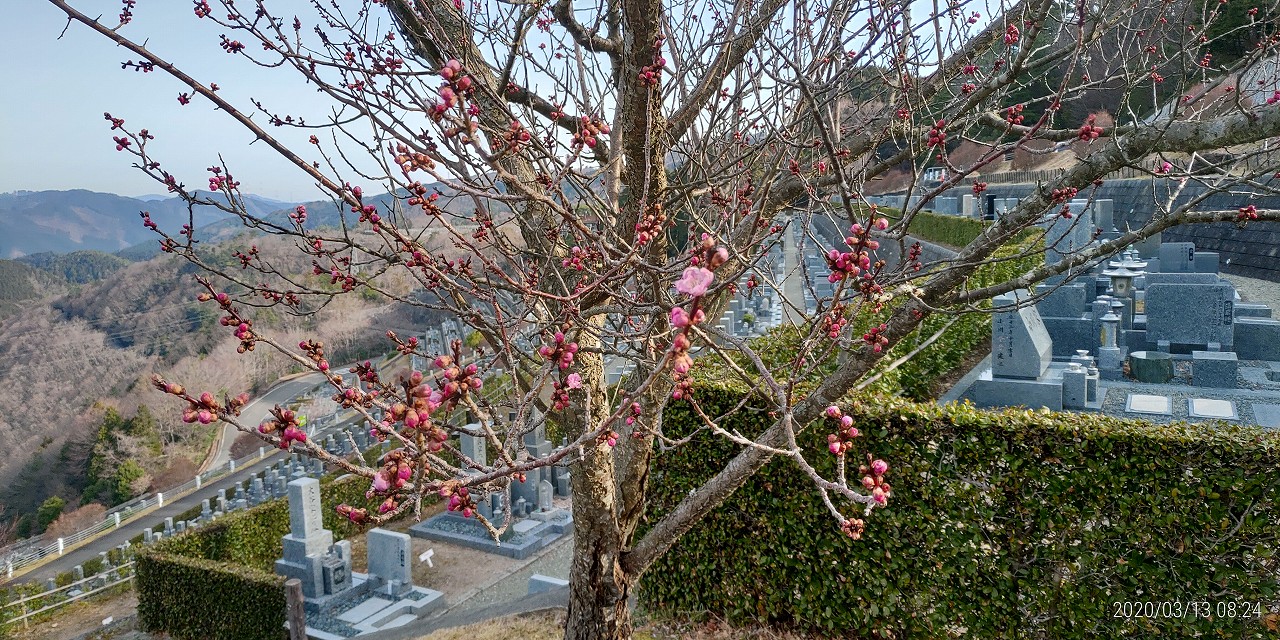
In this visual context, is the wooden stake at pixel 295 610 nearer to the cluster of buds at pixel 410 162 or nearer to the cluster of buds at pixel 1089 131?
the cluster of buds at pixel 410 162

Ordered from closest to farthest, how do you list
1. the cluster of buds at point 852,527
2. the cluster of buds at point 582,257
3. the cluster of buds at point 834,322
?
1. the cluster of buds at point 852,527
2. the cluster of buds at point 834,322
3. the cluster of buds at point 582,257

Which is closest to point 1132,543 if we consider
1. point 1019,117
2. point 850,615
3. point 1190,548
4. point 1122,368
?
point 1190,548

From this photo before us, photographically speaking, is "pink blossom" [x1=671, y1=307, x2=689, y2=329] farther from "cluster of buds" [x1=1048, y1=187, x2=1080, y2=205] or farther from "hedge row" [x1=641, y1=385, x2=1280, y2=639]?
"hedge row" [x1=641, y1=385, x2=1280, y2=639]

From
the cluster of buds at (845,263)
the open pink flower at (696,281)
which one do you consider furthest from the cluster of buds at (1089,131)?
the open pink flower at (696,281)

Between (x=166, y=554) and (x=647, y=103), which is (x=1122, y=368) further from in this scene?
(x=166, y=554)

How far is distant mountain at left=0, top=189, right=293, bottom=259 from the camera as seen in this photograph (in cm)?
8481

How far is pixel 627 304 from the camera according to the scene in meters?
2.95

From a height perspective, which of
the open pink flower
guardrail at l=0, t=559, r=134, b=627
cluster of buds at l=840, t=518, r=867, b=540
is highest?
the open pink flower

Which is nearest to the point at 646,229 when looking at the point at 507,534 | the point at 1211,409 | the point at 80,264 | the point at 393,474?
the point at 393,474

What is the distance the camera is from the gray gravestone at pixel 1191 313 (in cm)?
953

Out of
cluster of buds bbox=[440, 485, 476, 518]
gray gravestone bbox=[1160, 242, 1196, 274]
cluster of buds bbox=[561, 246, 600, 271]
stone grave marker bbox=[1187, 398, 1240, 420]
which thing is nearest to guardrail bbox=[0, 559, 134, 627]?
cluster of buds bbox=[561, 246, 600, 271]

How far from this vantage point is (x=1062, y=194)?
2820 mm

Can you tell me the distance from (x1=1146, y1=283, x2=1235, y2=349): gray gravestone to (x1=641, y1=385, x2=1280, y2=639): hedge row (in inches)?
262

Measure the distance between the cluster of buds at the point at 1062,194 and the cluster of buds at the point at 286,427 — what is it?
2762 mm
